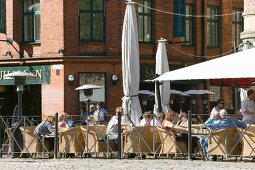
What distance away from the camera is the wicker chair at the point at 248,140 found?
74.5ft

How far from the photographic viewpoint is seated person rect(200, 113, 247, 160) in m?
23.2

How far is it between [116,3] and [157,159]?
2059cm

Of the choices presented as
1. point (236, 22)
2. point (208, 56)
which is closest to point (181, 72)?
point (208, 56)

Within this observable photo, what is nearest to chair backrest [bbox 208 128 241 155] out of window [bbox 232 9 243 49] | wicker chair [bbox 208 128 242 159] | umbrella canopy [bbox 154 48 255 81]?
wicker chair [bbox 208 128 242 159]

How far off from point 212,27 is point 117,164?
28.1 m

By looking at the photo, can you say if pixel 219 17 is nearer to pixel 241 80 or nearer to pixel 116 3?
pixel 116 3

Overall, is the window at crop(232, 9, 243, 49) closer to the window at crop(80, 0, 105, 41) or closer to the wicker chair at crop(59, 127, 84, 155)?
the window at crop(80, 0, 105, 41)

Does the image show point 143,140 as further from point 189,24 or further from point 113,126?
point 189,24

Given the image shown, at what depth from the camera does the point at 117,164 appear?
75.2 ft

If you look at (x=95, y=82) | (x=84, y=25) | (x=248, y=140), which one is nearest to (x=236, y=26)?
(x=84, y=25)

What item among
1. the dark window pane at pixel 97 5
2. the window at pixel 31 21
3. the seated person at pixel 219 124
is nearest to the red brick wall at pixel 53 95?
the window at pixel 31 21

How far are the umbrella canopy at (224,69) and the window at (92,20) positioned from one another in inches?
775

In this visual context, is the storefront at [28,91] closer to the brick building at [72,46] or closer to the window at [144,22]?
the brick building at [72,46]

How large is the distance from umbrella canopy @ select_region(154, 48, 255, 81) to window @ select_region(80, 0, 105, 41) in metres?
19.7
